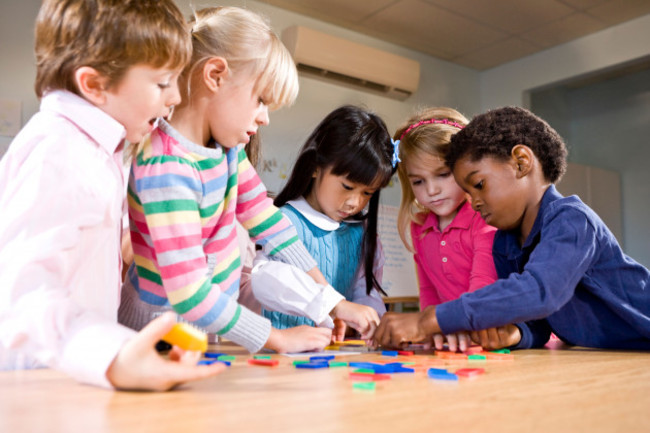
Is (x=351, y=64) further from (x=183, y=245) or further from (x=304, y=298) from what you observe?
(x=183, y=245)

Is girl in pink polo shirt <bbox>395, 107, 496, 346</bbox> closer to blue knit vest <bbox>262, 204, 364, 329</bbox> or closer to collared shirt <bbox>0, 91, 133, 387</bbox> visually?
blue knit vest <bbox>262, 204, 364, 329</bbox>

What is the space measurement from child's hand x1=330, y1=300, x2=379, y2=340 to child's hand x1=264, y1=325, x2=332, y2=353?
0.12 m

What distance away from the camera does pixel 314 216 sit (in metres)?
1.66

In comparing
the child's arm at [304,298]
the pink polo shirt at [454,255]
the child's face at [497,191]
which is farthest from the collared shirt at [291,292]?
the pink polo shirt at [454,255]

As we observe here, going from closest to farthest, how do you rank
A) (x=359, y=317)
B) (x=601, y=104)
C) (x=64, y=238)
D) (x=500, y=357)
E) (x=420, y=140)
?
1. (x=64, y=238)
2. (x=500, y=357)
3. (x=359, y=317)
4. (x=420, y=140)
5. (x=601, y=104)

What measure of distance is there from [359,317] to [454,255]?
61 centimetres

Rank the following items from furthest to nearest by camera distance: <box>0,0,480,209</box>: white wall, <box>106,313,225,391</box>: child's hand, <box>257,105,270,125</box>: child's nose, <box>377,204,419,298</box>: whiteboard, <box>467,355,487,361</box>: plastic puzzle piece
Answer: <box>377,204,419,298</box>: whiteboard, <box>0,0,480,209</box>: white wall, <box>257,105,270,125</box>: child's nose, <box>467,355,487,361</box>: plastic puzzle piece, <box>106,313,225,391</box>: child's hand

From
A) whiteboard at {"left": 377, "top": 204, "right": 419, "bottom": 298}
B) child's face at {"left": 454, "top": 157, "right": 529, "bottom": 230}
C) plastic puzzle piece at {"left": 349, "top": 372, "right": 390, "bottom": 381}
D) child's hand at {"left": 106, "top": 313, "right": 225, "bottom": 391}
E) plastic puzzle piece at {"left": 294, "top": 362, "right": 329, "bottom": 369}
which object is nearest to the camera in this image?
child's hand at {"left": 106, "top": 313, "right": 225, "bottom": 391}

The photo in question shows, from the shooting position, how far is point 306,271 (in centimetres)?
132

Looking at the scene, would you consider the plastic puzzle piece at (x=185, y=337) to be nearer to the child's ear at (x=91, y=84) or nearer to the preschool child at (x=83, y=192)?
the preschool child at (x=83, y=192)

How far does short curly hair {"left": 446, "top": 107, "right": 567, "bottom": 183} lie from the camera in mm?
1365

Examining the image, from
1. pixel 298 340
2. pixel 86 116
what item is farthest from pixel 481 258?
pixel 86 116

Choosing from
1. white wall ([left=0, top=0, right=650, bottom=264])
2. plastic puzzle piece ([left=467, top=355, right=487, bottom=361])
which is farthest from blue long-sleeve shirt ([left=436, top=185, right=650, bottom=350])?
white wall ([left=0, top=0, right=650, bottom=264])

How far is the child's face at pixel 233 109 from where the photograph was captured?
106 cm
